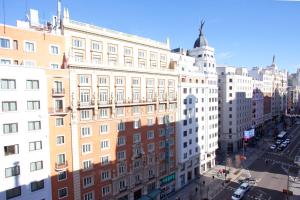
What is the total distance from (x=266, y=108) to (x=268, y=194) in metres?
106

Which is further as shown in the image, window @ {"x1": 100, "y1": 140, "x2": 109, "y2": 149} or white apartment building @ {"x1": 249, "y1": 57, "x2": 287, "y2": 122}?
white apartment building @ {"x1": 249, "y1": 57, "x2": 287, "y2": 122}

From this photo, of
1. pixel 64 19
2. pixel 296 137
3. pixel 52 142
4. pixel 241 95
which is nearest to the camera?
pixel 52 142

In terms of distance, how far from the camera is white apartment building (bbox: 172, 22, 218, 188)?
75.6m

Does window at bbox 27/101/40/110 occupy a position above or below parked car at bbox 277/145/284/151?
above

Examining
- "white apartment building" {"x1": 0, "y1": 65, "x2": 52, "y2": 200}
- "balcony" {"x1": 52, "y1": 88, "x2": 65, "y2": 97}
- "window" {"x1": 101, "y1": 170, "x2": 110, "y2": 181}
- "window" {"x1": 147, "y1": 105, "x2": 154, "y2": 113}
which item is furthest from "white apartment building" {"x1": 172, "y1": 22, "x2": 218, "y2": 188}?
"white apartment building" {"x1": 0, "y1": 65, "x2": 52, "y2": 200}

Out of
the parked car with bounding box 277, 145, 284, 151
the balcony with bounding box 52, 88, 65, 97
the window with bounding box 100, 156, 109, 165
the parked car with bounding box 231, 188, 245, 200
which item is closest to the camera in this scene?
the balcony with bounding box 52, 88, 65, 97

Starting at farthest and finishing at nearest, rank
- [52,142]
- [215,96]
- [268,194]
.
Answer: [215,96]
[268,194]
[52,142]

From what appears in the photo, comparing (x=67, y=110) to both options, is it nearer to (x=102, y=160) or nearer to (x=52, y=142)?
(x=52, y=142)

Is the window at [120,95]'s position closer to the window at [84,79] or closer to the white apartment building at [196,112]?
the window at [84,79]

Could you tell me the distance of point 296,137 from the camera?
13888cm

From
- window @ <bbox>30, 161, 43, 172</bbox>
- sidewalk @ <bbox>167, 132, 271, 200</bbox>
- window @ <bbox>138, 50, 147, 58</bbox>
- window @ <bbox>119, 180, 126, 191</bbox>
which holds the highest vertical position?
window @ <bbox>138, 50, 147, 58</bbox>

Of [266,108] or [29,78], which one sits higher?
[29,78]

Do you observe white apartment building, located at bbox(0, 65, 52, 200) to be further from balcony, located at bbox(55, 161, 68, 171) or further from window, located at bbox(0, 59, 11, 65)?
window, located at bbox(0, 59, 11, 65)

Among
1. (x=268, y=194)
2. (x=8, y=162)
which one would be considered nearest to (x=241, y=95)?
(x=268, y=194)
